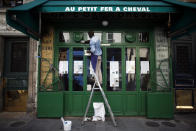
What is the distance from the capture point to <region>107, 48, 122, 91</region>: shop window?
511 centimetres

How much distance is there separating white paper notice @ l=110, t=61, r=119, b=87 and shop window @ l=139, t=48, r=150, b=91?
1.00 metres

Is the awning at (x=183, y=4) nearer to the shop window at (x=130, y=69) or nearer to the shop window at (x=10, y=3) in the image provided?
the shop window at (x=130, y=69)

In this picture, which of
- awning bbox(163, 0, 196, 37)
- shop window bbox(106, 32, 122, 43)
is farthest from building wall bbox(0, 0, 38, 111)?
awning bbox(163, 0, 196, 37)

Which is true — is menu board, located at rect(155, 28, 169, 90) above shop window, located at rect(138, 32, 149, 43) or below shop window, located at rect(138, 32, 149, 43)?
below

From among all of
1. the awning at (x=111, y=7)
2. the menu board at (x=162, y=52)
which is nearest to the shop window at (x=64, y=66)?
the awning at (x=111, y=7)

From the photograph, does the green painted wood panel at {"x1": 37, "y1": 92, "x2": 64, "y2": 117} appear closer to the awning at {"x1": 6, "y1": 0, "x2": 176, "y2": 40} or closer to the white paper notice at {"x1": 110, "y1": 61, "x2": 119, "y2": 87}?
the white paper notice at {"x1": 110, "y1": 61, "x2": 119, "y2": 87}

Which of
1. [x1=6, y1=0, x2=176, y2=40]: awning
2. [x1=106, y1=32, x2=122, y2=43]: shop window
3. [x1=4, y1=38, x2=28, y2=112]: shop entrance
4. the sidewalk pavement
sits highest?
[x1=6, y1=0, x2=176, y2=40]: awning

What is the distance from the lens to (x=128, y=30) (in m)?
5.25

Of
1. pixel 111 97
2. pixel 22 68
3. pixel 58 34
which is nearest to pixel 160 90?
pixel 111 97

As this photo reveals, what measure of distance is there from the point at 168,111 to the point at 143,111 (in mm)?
892

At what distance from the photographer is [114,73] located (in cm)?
515

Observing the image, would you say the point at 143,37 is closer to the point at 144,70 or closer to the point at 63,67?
the point at 144,70

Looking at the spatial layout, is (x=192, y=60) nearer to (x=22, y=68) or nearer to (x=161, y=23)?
(x=161, y=23)

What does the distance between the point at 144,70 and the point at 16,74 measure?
18.4ft
